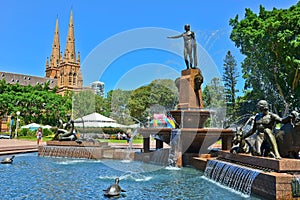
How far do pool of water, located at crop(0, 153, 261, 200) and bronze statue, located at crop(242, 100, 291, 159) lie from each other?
1.48 m

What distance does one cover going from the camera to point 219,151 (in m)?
11.8

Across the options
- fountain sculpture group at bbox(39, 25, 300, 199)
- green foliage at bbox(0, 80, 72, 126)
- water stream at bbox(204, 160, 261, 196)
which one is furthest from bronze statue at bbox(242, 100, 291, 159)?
green foliage at bbox(0, 80, 72, 126)

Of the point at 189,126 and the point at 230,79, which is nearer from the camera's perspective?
the point at 189,126

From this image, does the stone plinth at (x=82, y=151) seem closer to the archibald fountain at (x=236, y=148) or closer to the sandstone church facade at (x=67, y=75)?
the archibald fountain at (x=236, y=148)

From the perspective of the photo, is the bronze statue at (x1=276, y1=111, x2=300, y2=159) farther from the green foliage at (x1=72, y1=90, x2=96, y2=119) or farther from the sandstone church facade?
the sandstone church facade

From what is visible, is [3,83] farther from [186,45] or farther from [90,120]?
[186,45]

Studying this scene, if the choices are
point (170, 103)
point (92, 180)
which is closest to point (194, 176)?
point (92, 180)

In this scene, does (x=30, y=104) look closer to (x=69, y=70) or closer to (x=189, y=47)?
(x=189, y=47)

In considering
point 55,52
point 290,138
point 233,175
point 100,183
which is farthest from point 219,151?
point 55,52

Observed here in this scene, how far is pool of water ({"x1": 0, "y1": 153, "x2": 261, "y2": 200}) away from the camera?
305 inches

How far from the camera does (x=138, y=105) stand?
192 feet

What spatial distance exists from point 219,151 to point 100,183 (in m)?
5.04

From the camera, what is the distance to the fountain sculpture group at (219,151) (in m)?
7.08

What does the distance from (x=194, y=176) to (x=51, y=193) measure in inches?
205
